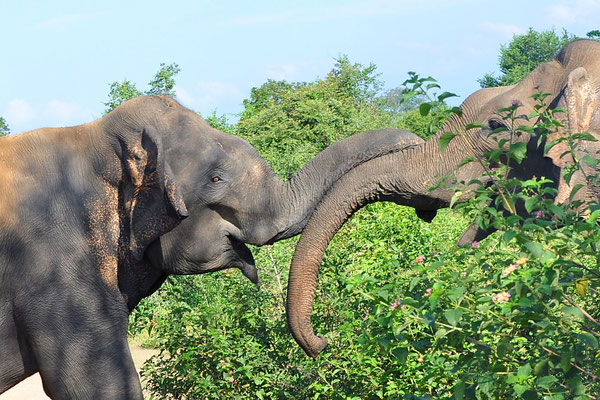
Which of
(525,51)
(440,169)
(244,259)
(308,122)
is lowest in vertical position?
(244,259)

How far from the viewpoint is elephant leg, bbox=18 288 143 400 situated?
179 inches

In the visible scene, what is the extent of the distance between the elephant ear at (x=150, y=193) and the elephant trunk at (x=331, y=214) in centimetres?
70

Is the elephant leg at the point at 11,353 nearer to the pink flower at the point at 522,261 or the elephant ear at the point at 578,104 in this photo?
the pink flower at the point at 522,261

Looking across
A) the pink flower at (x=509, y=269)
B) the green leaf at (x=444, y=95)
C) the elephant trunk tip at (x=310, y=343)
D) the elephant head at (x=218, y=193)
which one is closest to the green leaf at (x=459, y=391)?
the pink flower at (x=509, y=269)

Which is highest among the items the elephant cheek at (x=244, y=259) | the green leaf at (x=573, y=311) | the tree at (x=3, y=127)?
the tree at (x=3, y=127)

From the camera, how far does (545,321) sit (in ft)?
9.16

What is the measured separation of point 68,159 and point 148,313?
9.38 feet

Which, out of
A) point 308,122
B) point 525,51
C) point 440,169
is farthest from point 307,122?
point 525,51

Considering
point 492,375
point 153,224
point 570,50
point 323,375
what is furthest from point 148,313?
point 492,375

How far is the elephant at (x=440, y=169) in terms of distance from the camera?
5.08 meters

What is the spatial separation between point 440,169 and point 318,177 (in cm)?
70

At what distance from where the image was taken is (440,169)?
17.9 feet

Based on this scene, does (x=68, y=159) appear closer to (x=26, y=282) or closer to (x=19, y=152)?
(x=19, y=152)

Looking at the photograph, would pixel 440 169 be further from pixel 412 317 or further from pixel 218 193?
pixel 412 317
